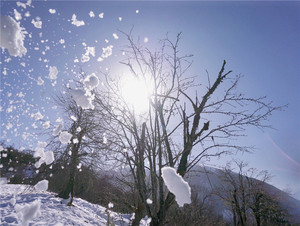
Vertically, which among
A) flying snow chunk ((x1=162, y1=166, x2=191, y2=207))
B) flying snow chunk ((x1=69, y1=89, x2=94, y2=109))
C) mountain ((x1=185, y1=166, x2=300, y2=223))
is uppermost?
flying snow chunk ((x1=69, y1=89, x2=94, y2=109))

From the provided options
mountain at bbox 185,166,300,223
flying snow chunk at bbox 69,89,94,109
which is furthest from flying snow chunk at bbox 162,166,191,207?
flying snow chunk at bbox 69,89,94,109

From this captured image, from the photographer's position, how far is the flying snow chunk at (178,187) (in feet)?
5.42

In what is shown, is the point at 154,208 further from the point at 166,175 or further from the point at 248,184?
the point at 248,184

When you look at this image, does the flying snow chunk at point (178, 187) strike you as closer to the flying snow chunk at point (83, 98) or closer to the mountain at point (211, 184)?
the mountain at point (211, 184)

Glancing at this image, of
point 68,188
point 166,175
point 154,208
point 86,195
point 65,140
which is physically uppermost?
point 65,140

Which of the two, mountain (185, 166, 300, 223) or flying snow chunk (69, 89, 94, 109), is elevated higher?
flying snow chunk (69, 89, 94, 109)

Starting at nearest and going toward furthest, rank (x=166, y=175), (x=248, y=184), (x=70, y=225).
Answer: (x=166, y=175), (x=70, y=225), (x=248, y=184)

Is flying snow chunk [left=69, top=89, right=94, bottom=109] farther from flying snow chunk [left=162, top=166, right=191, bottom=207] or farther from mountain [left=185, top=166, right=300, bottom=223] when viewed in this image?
mountain [left=185, top=166, right=300, bottom=223]

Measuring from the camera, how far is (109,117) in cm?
298

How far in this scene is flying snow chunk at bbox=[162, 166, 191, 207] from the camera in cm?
165

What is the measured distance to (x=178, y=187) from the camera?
1729mm

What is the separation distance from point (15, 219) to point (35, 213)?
3559 mm

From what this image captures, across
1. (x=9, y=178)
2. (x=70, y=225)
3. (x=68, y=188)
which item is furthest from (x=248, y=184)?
(x=9, y=178)

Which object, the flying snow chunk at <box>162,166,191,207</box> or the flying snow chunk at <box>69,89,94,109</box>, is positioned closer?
the flying snow chunk at <box>162,166,191,207</box>
